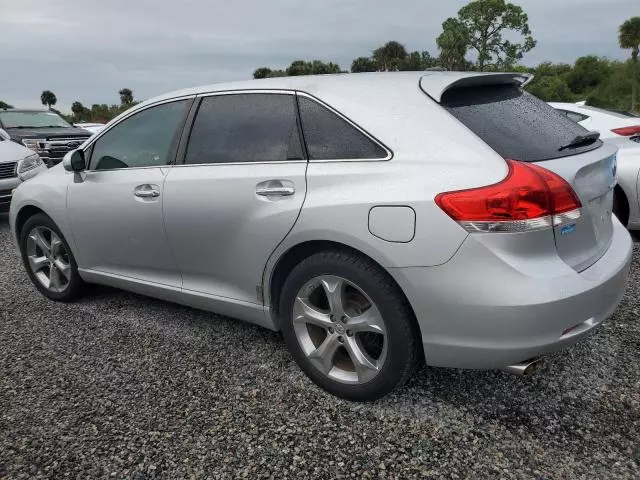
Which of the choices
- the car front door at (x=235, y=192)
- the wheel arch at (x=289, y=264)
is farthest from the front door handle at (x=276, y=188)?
the wheel arch at (x=289, y=264)

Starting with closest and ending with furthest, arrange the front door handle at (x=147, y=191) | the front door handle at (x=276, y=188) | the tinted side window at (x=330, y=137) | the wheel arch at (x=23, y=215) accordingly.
Result: the tinted side window at (x=330, y=137) < the front door handle at (x=276, y=188) < the front door handle at (x=147, y=191) < the wheel arch at (x=23, y=215)

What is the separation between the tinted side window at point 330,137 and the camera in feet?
8.36

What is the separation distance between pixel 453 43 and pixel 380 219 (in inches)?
2556

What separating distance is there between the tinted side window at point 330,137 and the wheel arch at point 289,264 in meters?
0.42

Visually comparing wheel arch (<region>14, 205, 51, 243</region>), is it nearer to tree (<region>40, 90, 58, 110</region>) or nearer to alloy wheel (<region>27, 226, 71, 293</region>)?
alloy wheel (<region>27, 226, 71, 293</region>)

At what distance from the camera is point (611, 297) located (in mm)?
2480

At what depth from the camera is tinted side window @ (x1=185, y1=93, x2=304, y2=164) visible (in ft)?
9.43

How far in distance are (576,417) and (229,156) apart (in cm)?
217

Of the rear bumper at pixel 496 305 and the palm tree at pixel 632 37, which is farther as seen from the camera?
the palm tree at pixel 632 37

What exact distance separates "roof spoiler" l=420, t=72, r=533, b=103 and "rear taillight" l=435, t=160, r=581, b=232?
0.56 meters

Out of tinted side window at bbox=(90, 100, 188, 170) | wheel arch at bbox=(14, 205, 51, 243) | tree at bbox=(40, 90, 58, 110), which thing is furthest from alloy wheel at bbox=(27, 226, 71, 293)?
tree at bbox=(40, 90, 58, 110)

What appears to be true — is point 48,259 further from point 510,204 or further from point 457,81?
point 510,204

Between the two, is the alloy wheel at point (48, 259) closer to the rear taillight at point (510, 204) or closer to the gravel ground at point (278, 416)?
the gravel ground at point (278, 416)

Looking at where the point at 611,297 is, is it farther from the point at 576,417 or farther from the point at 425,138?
the point at 425,138
